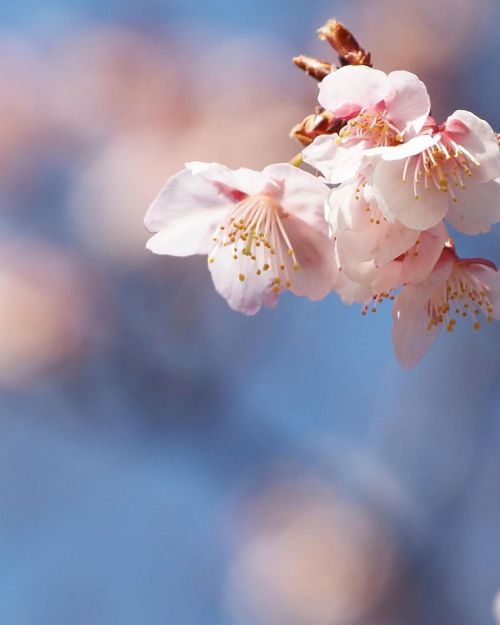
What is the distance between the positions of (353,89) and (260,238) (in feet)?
0.76

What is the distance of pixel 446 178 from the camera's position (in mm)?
893

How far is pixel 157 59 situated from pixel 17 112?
1.65 feet

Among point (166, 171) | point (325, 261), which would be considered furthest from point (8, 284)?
point (325, 261)

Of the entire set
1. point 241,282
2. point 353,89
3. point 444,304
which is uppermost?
point 353,89

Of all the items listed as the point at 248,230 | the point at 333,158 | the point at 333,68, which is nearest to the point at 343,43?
the point at 333,68

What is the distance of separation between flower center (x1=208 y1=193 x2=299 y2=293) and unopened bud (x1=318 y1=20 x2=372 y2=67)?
0.20 meters

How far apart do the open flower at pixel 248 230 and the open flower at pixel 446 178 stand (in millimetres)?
132

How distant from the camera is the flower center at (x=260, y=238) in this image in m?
1.04

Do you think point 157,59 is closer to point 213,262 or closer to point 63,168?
point 63,168

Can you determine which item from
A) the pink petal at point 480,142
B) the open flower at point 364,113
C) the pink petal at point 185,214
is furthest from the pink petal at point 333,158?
the pink petal at point 185,214

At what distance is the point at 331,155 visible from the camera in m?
0.87

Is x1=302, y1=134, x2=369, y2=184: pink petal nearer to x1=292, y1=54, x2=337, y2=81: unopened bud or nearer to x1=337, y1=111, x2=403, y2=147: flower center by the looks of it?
x1=337, y1=111, x2=403, y2=147: flower center

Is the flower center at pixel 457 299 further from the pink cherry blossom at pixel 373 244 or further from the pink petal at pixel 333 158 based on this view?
the pink petal at pixel 333 158

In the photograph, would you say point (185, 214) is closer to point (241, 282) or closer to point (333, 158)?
point (241, 282)
